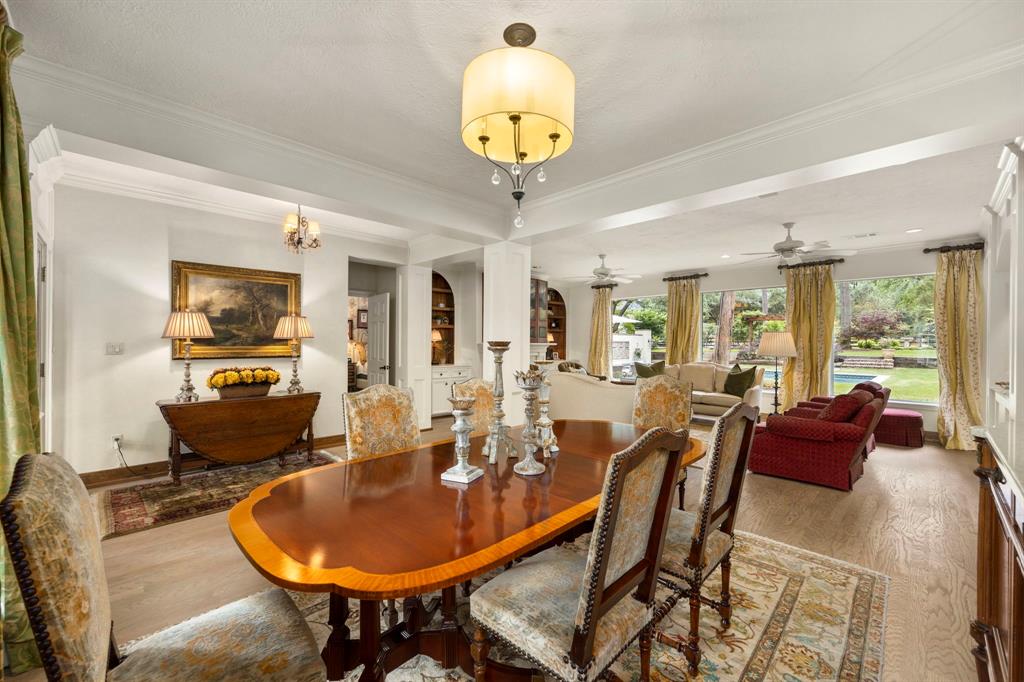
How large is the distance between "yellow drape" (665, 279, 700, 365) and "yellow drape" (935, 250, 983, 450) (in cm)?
323

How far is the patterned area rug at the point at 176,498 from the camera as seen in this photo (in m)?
3.10

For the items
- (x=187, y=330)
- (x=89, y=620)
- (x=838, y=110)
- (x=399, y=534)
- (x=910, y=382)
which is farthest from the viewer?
(x=910, y=382)

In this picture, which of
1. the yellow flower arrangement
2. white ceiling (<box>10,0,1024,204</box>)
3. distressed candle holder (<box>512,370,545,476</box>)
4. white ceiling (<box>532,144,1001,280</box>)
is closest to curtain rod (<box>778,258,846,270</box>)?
white ceiling (<box>532,144,1001,280</box>)

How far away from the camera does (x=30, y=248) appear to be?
190cm

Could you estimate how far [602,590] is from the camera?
3.86 feet

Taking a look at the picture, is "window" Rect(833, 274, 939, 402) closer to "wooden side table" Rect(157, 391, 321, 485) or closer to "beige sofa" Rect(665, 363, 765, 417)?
"beige sofa" Rect(665, 363, 765, 417)

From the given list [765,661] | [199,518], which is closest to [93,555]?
[765,661]

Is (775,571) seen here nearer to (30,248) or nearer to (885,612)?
(885,612)

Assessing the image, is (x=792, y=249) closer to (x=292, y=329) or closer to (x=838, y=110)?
(x=838, y=110)

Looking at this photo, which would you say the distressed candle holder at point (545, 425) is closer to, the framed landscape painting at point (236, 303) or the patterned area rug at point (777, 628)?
the patterned area rug at point (777, 628)

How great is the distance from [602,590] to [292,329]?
4.43 meters

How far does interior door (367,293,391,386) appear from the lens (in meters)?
6.27

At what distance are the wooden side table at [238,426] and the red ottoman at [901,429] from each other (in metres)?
6.94

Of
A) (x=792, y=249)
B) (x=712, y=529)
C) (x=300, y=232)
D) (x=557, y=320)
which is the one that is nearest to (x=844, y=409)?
(x=792, y=249)
